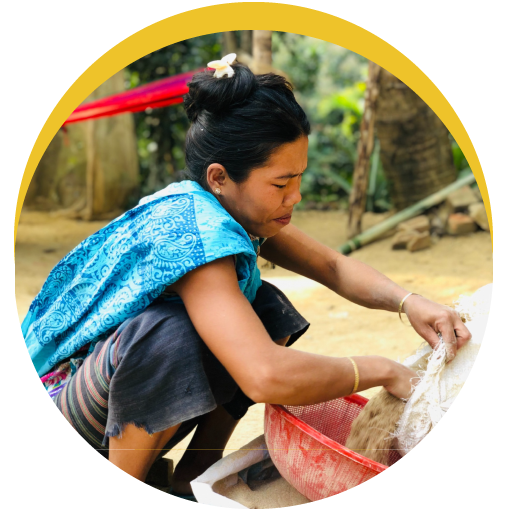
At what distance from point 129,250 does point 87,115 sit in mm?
3504

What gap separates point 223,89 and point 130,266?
1.80ft

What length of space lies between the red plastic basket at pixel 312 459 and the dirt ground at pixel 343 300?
2.04 feet

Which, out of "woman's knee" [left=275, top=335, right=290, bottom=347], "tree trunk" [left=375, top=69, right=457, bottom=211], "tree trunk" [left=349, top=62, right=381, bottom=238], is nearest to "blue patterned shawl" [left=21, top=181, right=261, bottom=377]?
"woman's knee" [left=275, top=335, right=290, bottom=347]

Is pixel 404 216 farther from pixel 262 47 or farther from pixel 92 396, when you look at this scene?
pixel 92 396

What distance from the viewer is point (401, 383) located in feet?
5.16

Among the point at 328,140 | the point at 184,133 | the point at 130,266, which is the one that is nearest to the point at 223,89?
the point at 130,266

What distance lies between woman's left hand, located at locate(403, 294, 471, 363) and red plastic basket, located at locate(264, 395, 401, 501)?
13.9 inches

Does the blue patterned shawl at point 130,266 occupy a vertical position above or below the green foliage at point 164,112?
below

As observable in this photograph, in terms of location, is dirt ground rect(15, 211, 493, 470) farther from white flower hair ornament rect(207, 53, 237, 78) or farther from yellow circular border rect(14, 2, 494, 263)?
white flower hair ornament rect(207, 53, 237, 78)

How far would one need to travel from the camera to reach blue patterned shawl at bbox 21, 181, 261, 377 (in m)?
1.44

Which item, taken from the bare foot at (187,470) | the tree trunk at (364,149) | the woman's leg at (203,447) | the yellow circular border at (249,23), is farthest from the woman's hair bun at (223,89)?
the tree trunk at (364,149)

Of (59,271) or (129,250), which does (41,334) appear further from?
(129,250)

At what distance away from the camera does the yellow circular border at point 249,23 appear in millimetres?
1616

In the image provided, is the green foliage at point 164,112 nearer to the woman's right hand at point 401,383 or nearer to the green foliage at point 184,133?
the green foliage at point 184,133
